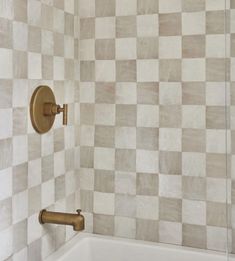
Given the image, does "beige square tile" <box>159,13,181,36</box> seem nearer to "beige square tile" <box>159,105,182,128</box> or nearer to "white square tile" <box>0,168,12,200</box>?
"beige square tile" <box>159,105,182,128</box>

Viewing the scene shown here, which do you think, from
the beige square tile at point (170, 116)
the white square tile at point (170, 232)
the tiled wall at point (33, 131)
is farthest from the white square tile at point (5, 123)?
the white square tile at point (170, 232)

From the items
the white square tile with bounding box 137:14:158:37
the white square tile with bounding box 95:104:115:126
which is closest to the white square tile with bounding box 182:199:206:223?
the white square tile with bounding box 95:104:115:126

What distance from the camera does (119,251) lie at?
1513mm

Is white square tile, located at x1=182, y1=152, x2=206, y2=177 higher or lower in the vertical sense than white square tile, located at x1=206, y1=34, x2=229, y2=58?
lower

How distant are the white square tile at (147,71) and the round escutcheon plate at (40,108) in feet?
1.16

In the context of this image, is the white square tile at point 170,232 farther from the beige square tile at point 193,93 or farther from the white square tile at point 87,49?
the white square tile at point 87,49

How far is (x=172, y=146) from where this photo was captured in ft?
4.86

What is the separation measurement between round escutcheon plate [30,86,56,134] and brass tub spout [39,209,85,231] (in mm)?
278

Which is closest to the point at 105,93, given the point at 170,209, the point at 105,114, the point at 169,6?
the point at 105,114

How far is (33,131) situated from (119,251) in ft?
1.92

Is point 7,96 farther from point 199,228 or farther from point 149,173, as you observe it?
point 199,228

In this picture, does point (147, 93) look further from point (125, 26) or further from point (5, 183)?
point (5, 183)

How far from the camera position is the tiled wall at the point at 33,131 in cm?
115

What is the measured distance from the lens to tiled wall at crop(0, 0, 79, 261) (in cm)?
115
